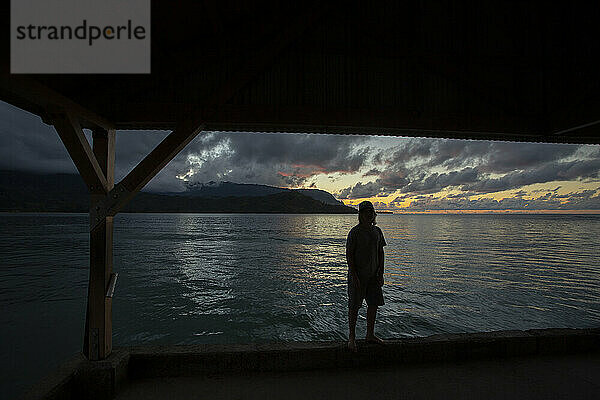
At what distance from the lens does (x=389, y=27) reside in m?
3.89

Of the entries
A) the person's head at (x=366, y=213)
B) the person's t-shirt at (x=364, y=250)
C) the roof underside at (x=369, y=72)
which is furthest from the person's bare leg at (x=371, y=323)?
the roof underside at (x=369, y=72)

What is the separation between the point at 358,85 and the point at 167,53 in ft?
→ 7.36

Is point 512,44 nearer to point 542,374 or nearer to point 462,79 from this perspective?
point 462,79

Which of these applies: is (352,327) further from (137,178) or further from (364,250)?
(137,178)

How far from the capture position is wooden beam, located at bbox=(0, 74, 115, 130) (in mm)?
2416

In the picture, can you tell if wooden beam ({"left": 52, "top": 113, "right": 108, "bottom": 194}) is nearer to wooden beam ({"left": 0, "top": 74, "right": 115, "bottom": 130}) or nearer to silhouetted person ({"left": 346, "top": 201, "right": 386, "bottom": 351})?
wooden beam ({"left": 0, "top": 74, "right": 115, "bottom": 130})

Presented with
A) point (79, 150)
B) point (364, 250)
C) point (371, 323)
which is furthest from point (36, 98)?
point (371, 323)

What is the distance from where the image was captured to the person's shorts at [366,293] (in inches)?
140

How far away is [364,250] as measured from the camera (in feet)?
11.8

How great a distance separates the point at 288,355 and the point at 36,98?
3.53m

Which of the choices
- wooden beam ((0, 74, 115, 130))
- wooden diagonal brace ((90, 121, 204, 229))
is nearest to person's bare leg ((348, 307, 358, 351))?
wooden diagonal brace ((90, 121, 204, 229))

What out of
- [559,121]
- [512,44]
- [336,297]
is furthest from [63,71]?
[336,297]

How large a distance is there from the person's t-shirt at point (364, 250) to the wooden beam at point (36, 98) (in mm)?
3037

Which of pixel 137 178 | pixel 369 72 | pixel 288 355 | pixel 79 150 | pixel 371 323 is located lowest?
pixel 288 355
